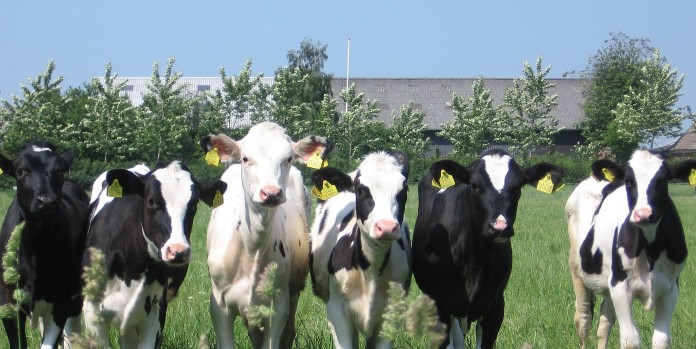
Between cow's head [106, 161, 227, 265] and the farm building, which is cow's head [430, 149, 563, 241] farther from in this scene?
the farm building

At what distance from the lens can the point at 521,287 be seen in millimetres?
12188

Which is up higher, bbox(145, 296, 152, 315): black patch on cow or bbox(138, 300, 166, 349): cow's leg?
bbox(145, 296, 152, 315): black patch on cow

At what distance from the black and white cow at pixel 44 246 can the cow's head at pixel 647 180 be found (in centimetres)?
454

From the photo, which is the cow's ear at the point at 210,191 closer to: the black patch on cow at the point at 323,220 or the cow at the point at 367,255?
the cow at the point at 367,255

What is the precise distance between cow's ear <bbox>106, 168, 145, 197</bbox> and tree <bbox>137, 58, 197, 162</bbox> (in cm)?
4119

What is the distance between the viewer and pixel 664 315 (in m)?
7.93

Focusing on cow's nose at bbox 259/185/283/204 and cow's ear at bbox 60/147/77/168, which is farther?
cow's ear at bbox 60/147/77/168

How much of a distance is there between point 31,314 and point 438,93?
78.6 m

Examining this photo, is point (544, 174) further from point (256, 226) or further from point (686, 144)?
point (686, 144)

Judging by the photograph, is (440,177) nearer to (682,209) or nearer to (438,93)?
(682,209)

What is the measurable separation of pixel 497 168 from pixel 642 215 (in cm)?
119

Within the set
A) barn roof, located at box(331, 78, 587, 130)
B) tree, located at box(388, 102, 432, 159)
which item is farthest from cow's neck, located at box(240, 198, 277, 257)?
barn roof, located at box(331, 78, 587, 130)

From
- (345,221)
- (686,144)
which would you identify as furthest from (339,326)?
(686,144)

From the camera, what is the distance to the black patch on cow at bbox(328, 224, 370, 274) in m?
7.56
